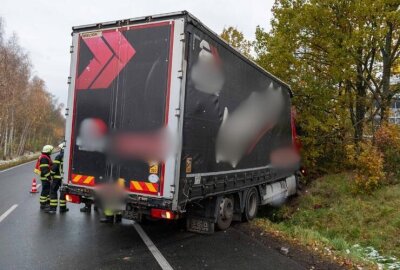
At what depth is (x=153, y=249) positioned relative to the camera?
20.4 ft

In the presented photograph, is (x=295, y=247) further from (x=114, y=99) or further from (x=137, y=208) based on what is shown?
(x=114, y=99)

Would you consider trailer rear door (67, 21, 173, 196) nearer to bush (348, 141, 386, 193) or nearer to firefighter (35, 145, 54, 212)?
firefighter (35, 145, 54, 212)

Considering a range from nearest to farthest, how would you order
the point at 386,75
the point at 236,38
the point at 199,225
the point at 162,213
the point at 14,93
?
the point at 162,213
the point at 199,225
the point at 386,75
the point at 236,38
the point at 14,93

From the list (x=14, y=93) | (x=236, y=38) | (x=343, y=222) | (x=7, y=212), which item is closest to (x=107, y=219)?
(x=7, y=212)

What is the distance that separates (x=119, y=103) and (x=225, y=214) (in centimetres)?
316

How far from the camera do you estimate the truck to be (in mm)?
5848

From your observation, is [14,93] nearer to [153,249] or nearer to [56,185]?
[56,185]

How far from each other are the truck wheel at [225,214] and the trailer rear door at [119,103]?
2065mm

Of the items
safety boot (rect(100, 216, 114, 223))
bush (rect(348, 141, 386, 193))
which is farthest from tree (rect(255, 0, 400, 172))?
safety boot (rect(100, 216, 114, 223))

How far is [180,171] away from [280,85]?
600 centimetres

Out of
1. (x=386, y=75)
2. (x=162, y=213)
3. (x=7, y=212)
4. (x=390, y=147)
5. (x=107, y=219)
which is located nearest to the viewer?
(x=162, y=213)

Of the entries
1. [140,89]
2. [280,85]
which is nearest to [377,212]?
[280,85]

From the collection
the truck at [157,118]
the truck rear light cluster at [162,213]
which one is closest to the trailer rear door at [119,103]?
the truck at [157,118]

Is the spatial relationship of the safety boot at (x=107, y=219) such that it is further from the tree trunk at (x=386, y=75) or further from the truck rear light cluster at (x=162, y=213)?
the tree trunk at (x=386, y=75)
